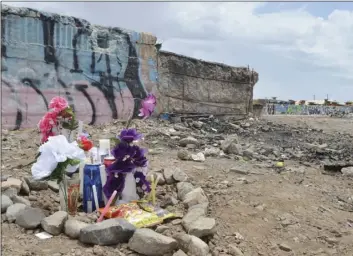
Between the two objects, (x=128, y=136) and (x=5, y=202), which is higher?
(x=128, y=136)

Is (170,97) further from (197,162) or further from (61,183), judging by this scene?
(61,183)

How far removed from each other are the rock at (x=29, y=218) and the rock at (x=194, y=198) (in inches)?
47.7

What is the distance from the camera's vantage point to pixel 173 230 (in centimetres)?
313

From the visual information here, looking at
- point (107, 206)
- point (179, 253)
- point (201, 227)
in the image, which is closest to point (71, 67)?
point (107, 206)

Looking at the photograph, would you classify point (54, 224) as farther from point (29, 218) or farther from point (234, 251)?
point (234, 251)

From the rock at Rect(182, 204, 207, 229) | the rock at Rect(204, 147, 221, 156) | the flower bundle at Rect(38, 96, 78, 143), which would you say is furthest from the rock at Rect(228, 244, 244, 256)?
the rock at Rect(204, 147, 221, 156)

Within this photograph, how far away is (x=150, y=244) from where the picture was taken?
273 cm

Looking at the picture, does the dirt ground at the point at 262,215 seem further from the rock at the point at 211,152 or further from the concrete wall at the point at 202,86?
the concrete wall at the point at 202,86

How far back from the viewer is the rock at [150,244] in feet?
8.96

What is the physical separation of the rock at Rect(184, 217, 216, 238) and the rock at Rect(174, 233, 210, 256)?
0.40 ft

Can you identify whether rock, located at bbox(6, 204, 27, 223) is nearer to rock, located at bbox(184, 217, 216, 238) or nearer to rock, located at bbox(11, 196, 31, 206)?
rock, located at bbox(11, 196, 31, 206)

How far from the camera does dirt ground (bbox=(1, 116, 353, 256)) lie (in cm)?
288

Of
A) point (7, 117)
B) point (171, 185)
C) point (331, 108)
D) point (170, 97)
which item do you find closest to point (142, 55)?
point (170, 97)

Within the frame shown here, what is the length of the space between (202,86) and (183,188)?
774cm
